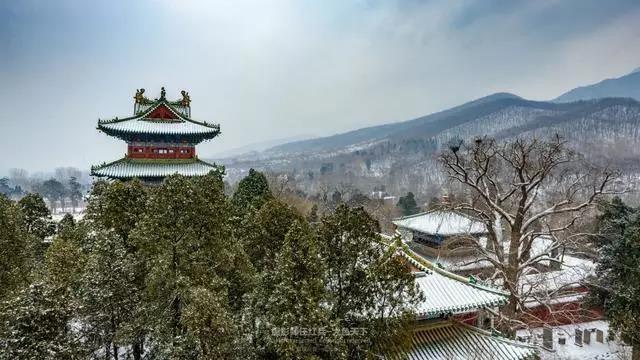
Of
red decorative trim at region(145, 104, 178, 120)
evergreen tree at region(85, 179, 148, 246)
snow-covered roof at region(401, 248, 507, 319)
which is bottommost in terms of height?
snow-covered roof at region(401, 248, 507, 319)

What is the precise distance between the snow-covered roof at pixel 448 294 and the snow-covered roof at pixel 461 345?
51cm

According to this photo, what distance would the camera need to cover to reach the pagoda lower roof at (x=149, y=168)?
20.3 m

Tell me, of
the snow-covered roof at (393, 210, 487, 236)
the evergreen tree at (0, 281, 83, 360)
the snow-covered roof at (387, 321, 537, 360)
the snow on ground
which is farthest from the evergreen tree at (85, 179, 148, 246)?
the snow-covered roof at (393, 210, 487, 236)

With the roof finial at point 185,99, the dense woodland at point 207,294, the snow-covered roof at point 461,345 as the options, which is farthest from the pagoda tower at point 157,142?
the snow-covered roof at point 461,345

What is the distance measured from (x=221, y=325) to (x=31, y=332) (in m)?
2.93

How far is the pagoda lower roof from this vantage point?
20.3 meters

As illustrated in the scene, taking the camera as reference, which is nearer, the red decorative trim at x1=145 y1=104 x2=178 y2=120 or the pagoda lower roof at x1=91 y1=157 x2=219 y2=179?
the pagoda lower roof at x1=91 y1=157 x2=219 y2=179

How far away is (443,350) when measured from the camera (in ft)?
34.9

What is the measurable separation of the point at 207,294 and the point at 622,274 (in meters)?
22.1

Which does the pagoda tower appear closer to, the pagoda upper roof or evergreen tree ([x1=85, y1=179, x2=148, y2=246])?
the pagoda upper roof

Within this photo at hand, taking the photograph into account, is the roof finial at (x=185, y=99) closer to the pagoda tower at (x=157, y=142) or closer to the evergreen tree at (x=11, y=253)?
the pagoda tower at (x=157, y=142)

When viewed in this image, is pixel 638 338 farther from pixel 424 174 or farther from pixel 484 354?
pixel 424 174

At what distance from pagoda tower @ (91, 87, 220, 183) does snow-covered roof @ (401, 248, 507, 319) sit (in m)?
13.5

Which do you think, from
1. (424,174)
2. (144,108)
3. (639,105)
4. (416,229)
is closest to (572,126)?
(639,105)
